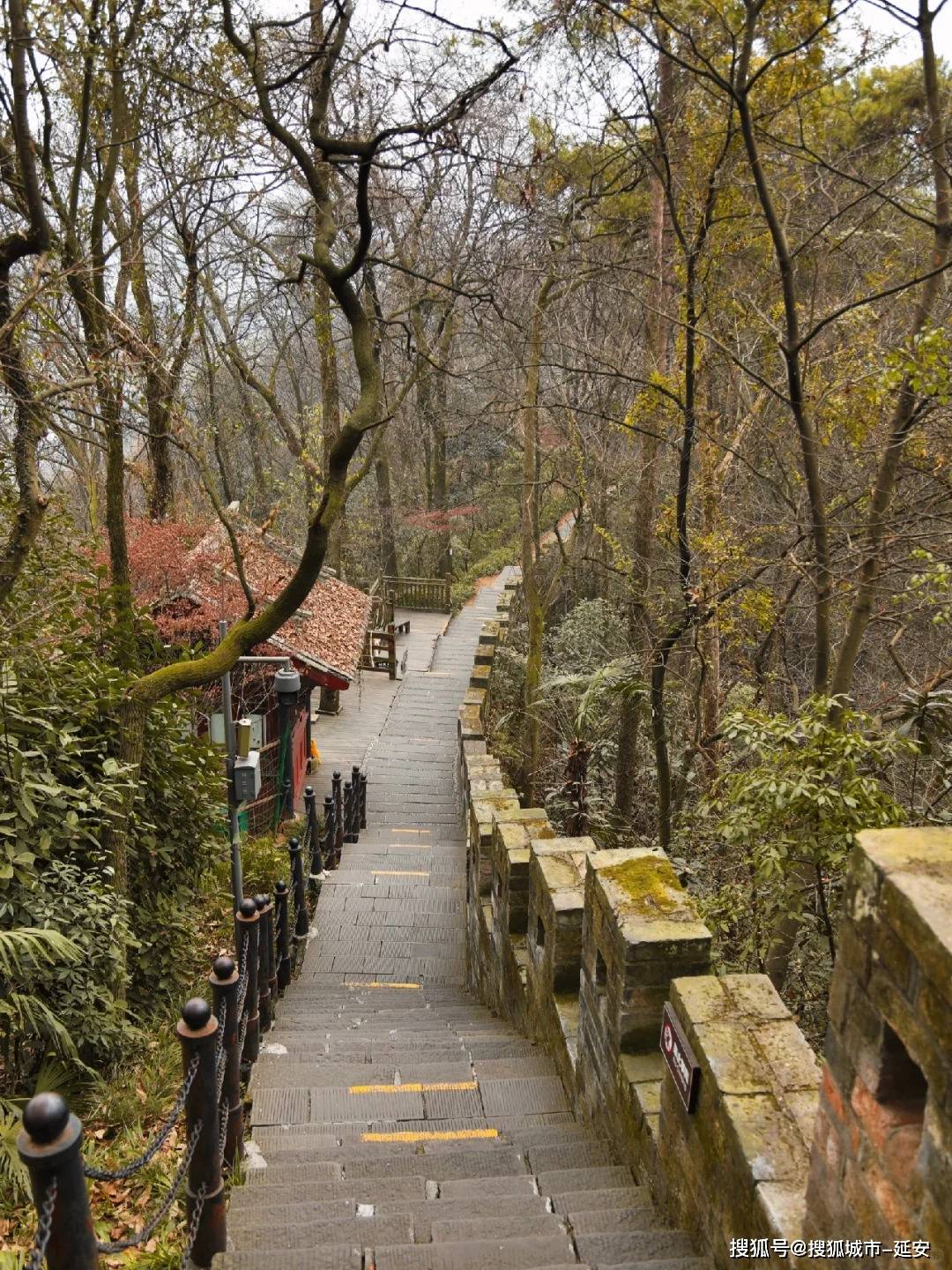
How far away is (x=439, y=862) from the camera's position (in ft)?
37.2

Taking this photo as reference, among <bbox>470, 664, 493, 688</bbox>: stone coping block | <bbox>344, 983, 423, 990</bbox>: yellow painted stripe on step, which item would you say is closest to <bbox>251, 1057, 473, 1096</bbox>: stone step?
<bbox>344, 983, 423, 990</bbox>: yellow painted stripe on step

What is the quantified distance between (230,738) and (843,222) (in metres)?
8.47

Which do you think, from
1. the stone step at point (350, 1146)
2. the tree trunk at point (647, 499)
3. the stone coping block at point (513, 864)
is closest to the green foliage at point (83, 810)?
the stone step at point (350, 1146)

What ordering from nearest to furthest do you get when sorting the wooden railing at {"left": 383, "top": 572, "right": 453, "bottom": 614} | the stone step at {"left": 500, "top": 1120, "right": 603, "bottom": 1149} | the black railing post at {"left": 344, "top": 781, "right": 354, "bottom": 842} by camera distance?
the stone step at {"left": 500, "top": 1120, "right": 603, "bottom": 1149} → the black railing post at {"left": 344, "top": 781, "right": 354, "bottom": 842} → the wooden railing at {"left": 383, "top": 572, "right": 453, "bottom": 614}

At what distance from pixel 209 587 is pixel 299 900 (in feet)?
18.4

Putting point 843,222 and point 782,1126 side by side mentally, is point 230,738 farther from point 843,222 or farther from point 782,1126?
point 843,222

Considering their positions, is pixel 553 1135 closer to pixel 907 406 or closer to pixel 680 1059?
pixel 680 1059

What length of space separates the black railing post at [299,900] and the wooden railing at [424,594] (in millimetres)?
19095

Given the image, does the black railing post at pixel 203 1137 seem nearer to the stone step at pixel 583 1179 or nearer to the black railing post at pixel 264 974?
→ the stone step at pixel 583 1179

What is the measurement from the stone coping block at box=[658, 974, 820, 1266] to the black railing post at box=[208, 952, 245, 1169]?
172 cm

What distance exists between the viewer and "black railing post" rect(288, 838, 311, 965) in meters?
7.88

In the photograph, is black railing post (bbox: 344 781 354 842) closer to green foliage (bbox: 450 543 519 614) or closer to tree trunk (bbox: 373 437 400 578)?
tree trunk (bbox: 373 437 400 578)

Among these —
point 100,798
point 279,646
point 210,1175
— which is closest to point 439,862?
point 279,646

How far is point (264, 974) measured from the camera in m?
5.40
